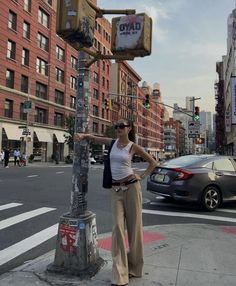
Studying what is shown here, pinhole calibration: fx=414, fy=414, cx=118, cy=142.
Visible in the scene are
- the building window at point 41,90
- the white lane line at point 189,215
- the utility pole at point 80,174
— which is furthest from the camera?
the building window at point 41,90

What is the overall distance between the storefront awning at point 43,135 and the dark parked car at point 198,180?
124 feet

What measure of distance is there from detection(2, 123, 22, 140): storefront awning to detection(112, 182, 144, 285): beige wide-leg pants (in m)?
38.0

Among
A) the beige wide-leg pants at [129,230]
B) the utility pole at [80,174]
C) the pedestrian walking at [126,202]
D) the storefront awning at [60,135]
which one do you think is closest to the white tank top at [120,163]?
the pedestrian walking at [126,202]

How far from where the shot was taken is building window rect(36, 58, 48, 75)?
159 feet

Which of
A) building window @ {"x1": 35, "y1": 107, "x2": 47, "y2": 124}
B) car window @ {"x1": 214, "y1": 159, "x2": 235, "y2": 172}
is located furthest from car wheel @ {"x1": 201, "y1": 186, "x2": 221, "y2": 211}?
building window @ {"x1": 35, "y1": 107, "x2": 47, "y2": 124}

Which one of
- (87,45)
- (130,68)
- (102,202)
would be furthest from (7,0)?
(130,68)

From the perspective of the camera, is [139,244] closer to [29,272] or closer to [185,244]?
[29,272]

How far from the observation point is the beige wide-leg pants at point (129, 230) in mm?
4738

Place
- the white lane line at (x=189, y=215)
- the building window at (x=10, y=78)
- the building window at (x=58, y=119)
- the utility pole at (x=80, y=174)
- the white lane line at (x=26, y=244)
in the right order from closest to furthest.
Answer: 1. the utility pole at (x=80, y=174)
2. the white lane line at (x=26, y=244)
3. the white lane line at (x=189, y=215)
4. the building window at (x=10, y=78)
5. the building window at (x=58, y=119)

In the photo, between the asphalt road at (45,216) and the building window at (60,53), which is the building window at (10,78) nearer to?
the building window at (60,53)

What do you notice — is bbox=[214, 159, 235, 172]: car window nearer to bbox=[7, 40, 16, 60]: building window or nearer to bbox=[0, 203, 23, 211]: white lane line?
bbox=[0, 203, 23, 211]: white lane line

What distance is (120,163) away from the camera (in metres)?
4.91

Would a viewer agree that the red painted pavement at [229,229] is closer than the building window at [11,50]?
Yes

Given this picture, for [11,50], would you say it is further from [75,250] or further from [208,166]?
[75,250]
